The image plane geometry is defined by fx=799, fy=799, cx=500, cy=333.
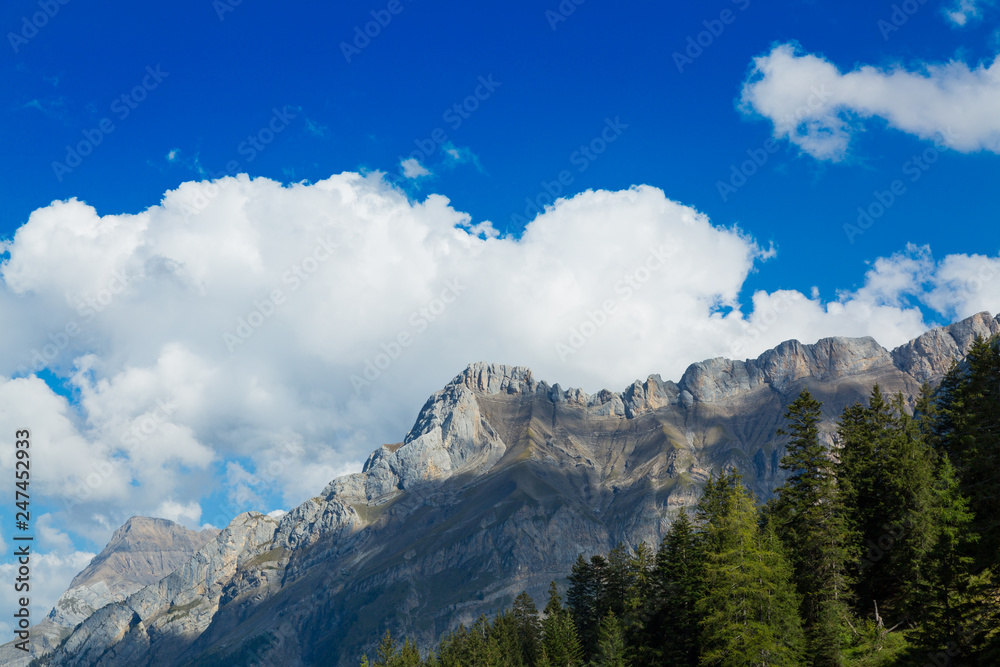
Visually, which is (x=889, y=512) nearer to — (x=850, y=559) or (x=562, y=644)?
(x=850, y=559)

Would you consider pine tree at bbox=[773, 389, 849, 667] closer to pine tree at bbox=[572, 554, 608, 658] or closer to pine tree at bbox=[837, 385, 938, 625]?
pine tree at bbox=[837, 385, 938, 625]

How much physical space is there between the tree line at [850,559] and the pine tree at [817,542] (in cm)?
12

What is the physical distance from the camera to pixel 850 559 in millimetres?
61375

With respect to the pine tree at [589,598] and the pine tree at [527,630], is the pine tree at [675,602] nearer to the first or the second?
the pine tree at [589,598]

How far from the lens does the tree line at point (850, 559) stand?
47094 mm

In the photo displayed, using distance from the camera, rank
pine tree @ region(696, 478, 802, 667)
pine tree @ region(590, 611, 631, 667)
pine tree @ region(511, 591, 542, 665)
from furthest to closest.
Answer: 1. pine tree @ region(511, 591, 542, 665)
2. pine tree @ region(590, 611, 631, 667)
3. pine tree @ region(696, 478, 802, 667)

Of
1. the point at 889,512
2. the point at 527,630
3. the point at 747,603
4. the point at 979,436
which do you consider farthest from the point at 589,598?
the point at 979,436


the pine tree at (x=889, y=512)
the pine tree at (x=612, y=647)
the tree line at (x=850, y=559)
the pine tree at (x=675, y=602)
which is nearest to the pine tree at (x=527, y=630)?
→ the tree line at (x=850, y=559)

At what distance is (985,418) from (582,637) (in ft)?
199

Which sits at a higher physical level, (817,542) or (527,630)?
(527,630)

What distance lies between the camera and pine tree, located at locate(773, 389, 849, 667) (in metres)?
56.3

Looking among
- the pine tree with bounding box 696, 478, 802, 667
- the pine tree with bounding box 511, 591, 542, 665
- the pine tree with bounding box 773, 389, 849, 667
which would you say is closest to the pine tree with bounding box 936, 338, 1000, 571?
the pine tree with bounding box 773, 389, 849, 667

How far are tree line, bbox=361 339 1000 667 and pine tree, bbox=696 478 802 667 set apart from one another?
0.11 m

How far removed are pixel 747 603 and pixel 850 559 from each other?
1318 centimetres
